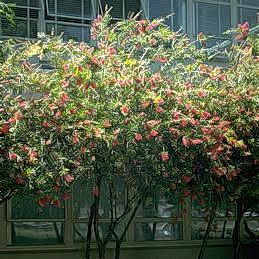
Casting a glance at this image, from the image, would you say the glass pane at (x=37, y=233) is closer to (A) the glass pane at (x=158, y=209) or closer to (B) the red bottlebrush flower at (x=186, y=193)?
(A) the glass pane at (x=158, y=209)

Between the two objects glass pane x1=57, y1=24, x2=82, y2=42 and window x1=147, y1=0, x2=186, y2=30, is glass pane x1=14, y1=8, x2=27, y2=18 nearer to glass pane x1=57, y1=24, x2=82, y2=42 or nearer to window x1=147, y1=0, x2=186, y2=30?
glass pane x1=57, y1=24, x2=82, y2=42

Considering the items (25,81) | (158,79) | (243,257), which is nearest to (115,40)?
(158,79)

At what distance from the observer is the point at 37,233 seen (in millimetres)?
13742

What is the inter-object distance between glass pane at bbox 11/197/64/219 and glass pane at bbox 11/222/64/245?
139 mm

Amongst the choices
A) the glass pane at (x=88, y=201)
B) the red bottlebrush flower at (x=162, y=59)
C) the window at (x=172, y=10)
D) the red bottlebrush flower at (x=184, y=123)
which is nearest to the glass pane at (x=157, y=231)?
the glass pane at (x=88, y=201)

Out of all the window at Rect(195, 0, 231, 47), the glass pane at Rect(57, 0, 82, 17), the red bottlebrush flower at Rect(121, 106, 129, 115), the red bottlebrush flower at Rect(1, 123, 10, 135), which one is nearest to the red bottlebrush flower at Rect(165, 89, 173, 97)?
the red bottlebrush flower at Rect(121, 106, 129, 115)

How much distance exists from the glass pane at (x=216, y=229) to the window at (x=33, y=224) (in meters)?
3.21

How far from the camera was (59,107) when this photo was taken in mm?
9547

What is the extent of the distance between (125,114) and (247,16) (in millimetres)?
7966

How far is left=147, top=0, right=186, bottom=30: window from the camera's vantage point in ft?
51.8

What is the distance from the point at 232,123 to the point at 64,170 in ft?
10.3

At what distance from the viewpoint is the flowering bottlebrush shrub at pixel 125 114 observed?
958 centimetres

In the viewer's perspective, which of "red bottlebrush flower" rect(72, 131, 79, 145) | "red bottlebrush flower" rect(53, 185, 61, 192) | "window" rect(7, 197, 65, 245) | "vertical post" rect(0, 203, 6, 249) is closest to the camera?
"red bottlebrush flower" rect(72, 131, 79, 145)

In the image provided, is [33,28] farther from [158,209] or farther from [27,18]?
[158,209]
